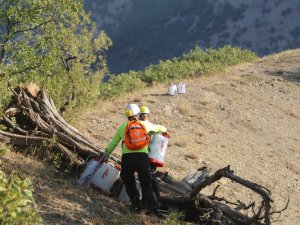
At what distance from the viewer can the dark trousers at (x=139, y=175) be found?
28.4 feet

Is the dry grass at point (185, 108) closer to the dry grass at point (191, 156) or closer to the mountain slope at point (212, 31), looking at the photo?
the dry grass at point (191, 156)

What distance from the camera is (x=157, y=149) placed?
31.1 ft

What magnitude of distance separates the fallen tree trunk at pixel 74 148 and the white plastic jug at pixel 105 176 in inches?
14.3

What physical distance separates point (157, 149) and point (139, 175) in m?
0.90

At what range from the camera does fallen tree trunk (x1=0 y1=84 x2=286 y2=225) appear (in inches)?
371

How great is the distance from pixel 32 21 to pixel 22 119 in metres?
2.48

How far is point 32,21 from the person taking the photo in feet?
33.8

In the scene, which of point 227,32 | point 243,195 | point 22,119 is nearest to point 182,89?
point 243,195

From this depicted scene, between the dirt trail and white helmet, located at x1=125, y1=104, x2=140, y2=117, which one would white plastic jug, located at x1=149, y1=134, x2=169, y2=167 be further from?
the dirt trail

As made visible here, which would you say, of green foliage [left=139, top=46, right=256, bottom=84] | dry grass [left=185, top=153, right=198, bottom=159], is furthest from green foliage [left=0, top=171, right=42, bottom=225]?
green foliage [left=139, top=46, right=256, bottom=84]

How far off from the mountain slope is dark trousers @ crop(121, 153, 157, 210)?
13709 cm

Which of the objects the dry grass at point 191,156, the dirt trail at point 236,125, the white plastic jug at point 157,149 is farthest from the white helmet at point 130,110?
the dry grass at point 191,156

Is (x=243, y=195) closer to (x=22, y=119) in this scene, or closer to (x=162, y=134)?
(x=162, y=134)

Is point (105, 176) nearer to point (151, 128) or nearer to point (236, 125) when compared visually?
point (151, 128)
